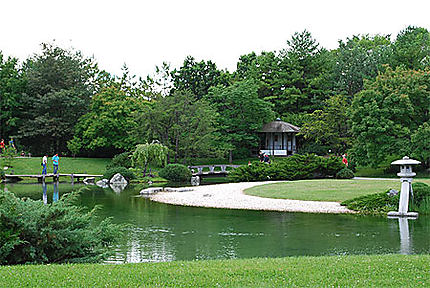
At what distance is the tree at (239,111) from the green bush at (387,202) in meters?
26.8

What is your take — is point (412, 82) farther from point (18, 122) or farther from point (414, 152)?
point (18, 122)

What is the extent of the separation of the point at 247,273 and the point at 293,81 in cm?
4523

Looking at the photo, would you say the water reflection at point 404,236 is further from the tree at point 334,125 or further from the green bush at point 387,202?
the tree at point 334,125

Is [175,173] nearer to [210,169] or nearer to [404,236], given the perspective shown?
[210,169]

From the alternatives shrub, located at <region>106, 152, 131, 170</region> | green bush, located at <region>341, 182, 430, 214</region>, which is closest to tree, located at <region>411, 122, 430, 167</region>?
green bush, located at <region>341, 182, 430, 214</region>

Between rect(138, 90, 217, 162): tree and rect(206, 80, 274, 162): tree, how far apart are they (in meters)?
4.00

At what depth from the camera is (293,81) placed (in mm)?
50375

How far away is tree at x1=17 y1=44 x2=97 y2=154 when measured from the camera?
46531 mm

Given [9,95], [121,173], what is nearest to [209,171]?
[121,173]

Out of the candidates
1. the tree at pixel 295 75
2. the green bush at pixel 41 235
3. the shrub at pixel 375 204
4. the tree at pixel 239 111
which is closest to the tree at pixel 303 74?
the tree at pixel 295 75

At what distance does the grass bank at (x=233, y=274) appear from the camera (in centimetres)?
598

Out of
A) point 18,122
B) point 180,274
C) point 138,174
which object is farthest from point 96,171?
point 180,274

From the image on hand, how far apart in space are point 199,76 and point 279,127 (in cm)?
1027

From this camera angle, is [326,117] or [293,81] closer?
[326,117]
